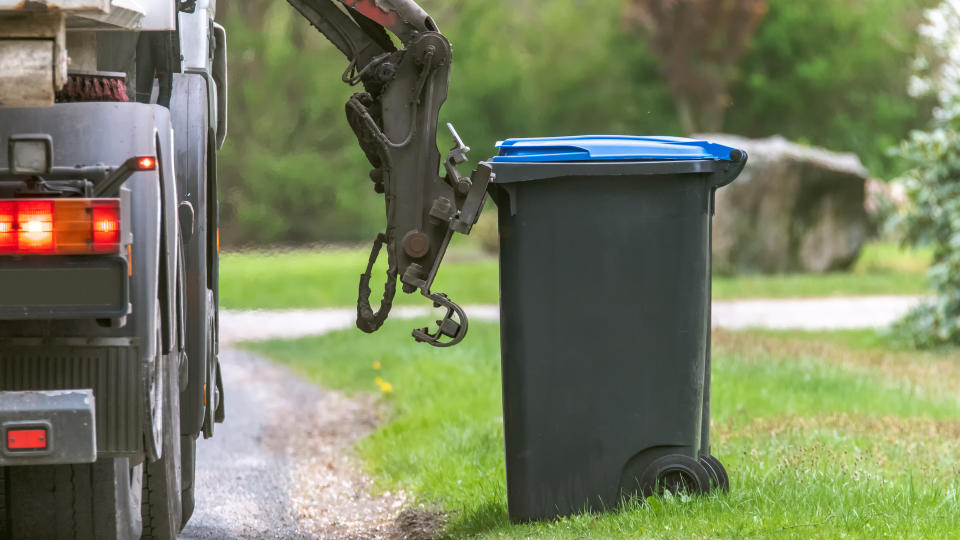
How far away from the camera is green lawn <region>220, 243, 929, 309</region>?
706 inches

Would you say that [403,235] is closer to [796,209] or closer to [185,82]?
[185,82]

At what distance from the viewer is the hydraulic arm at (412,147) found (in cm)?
527

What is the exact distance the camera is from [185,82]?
5344mm

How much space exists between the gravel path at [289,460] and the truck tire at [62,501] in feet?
5.22

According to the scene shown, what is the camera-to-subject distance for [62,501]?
13.6 ft

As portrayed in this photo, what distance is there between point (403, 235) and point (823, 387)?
4.60 meters

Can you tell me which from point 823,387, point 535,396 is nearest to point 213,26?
point 535,396

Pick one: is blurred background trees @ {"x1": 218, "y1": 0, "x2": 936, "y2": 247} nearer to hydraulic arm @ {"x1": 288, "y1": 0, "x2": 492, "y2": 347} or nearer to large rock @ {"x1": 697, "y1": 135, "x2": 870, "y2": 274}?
large rock @ {"x1": 697, "y1": 135, "x2": 870, "y2": 274}

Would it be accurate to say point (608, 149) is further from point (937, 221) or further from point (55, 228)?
point (937, 221)

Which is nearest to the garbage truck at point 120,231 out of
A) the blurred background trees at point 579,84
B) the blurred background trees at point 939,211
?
the blurred background trees at point 939,211

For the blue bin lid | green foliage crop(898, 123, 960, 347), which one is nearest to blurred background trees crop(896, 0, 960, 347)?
green foliage crop(898, 123, 960, 347)

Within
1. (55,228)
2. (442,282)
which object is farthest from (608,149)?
(442,282)

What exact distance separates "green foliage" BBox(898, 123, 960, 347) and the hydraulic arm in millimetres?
7664

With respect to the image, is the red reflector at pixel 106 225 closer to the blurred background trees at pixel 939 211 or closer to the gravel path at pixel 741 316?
the blurred background trees at pixel 939 211
